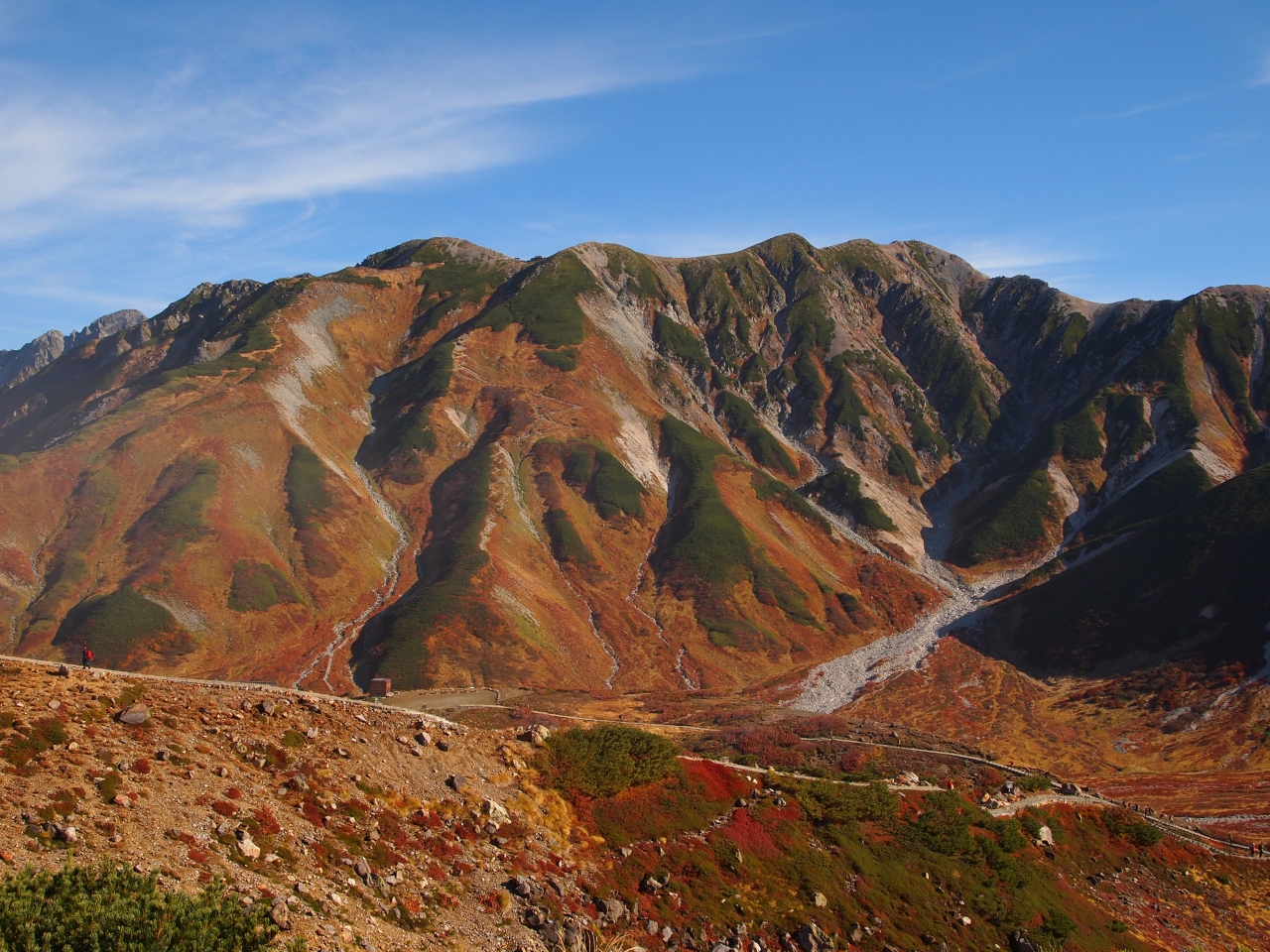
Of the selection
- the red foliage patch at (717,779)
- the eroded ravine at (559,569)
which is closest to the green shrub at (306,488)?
the eroded ravine at (559,569)

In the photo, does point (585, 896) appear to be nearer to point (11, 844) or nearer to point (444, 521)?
point (11, 844)

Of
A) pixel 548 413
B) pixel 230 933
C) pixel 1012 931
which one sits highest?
pixel 548 413

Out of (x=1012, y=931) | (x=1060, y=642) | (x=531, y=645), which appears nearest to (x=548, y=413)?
(x=531, y=645)

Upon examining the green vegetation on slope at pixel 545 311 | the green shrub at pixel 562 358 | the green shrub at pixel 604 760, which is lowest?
the green shrub at pixel 604 760

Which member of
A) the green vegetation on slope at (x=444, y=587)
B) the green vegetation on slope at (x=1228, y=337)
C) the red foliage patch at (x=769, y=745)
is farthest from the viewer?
the green vegetation on slope at (x=1228, y=337)

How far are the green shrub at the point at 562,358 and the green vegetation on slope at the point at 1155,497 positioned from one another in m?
97.5

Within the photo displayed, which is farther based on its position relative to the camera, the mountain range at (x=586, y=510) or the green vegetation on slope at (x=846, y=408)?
the green vegetation on slope at (x=846, y=408)

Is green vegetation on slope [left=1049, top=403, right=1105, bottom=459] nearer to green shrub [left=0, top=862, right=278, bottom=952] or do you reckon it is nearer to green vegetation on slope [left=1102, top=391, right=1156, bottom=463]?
green vegetation on slope [left=1102, top=391, right=1156, bottom=463]

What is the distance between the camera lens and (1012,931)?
3309 centimetres

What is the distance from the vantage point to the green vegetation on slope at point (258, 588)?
329ft

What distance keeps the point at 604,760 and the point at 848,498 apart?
134 m

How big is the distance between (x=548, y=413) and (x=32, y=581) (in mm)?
79688

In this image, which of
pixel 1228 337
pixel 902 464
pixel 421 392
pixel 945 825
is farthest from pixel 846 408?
pixel 945 825

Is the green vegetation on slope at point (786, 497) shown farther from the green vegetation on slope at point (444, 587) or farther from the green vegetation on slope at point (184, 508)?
the green vegetation on slope at point (184, 508)
